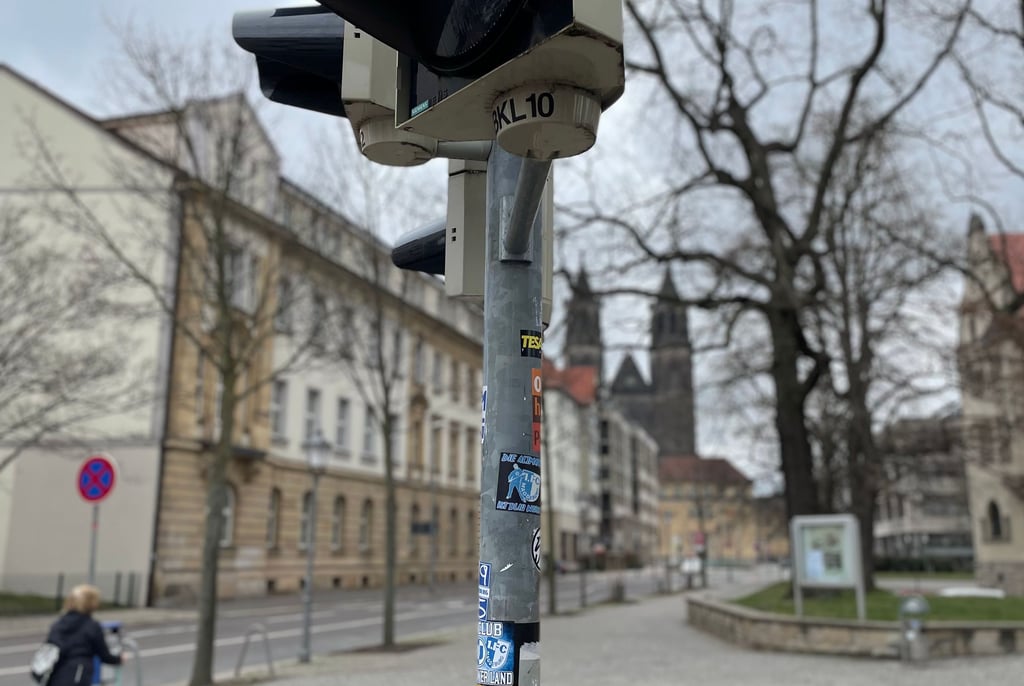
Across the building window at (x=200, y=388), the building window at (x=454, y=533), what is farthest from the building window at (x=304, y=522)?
the building window at (x=454, y=533)

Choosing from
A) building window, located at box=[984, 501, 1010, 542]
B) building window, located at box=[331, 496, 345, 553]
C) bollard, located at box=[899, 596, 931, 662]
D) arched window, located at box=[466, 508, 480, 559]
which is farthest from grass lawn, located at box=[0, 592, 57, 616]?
building window, located at box=[984, 501, 1010, 542]

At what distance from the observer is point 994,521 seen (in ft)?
152

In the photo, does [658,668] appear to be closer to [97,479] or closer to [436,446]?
[97,479]

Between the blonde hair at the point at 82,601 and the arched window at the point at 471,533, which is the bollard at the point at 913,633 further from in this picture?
the arched window at the point at 471,533

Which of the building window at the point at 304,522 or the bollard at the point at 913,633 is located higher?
the building window at the point at 304,522

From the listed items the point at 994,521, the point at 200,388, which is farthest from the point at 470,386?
the point at 994,521

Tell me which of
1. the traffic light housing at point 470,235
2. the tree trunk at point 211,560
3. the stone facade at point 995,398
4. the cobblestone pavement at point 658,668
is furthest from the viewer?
the stone facade at point 995,398

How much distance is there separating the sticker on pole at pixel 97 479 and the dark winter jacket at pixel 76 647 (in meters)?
3.40

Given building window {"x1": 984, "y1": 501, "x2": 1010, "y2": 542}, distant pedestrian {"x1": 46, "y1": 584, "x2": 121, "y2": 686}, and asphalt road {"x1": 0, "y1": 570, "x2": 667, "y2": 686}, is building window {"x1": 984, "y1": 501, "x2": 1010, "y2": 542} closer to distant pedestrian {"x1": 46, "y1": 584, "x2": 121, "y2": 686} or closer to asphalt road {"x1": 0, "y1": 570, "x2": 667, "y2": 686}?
asphalt road {"x1": 0, "y1": 570, "x2": 667, "y2": 686}

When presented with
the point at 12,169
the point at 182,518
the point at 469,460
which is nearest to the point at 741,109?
the point at 182,518

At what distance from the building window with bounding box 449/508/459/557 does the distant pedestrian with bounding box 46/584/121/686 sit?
45557 mm

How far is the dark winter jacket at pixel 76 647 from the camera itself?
23.8 feet

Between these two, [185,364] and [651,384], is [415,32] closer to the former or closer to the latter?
[185,364]

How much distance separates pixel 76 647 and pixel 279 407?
1170 inches
